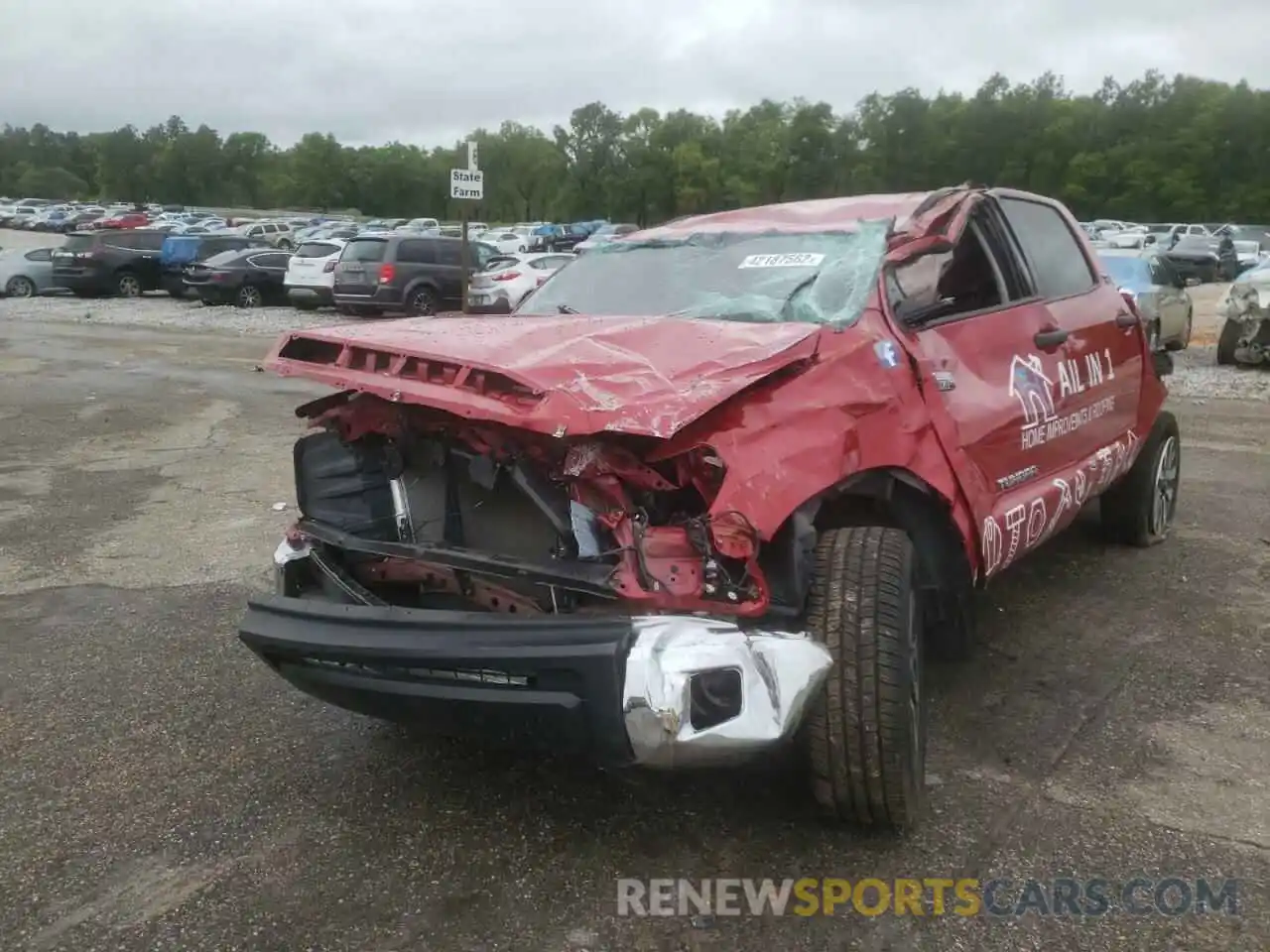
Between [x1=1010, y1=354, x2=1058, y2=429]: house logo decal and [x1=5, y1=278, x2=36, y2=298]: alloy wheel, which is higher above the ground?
[x1=1010, y1=354, x2=1058, y2=429]: house logo decal

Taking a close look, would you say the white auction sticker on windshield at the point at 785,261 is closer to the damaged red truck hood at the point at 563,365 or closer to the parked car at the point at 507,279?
the damaged red truck hood at the point at 563,365

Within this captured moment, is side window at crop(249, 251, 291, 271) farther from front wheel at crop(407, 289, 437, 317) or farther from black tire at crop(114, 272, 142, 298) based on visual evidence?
front wheel at crop(407, 289, 437, 317)

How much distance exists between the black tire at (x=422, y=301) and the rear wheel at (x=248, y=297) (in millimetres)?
6083

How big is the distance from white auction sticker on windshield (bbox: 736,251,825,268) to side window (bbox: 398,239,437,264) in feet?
59.4

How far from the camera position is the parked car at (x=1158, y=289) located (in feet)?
46.0

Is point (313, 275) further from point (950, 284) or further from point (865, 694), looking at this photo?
point (865, 694)

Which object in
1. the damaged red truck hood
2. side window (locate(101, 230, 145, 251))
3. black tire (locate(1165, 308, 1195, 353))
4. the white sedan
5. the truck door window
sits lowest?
black tire (locate(1165, 308, 1195, 353))

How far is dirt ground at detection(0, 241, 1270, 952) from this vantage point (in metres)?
Answer: 2.80

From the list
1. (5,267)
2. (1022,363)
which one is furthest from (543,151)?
(1022,363)

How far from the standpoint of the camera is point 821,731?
2910 millimetres

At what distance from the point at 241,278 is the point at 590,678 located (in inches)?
975

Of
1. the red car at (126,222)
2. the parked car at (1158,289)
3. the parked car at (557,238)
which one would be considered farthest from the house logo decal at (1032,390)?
the red car at (126,222)

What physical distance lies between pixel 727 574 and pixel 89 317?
23.6 meters

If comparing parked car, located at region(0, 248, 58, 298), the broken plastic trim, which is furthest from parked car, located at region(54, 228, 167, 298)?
the broken plastic trim
